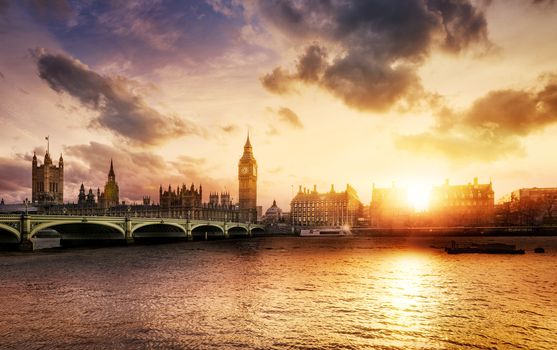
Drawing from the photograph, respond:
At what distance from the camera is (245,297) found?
24.5 metres

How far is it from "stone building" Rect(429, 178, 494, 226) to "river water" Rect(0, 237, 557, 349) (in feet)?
432

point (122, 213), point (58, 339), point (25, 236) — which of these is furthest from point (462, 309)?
point (122, 213)

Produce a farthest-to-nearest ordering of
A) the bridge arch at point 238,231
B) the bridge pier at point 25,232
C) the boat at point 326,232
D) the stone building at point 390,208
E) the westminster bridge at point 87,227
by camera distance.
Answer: the stone building at point 390,208, the boat at point 326,232, the bridge arch at point 238,231, the westminster bridge at point 87,227, the bridge pier at point 25,232

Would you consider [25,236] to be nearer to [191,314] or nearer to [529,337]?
[191,314]

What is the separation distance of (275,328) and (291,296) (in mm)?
7799

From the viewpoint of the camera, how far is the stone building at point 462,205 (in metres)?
159

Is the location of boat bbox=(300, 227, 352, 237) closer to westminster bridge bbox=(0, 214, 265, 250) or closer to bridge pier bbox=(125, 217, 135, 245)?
westminster bridge bbox=(0, 214, 265, 250)

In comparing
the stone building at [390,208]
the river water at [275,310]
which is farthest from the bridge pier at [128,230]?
the stone building at [390,208]

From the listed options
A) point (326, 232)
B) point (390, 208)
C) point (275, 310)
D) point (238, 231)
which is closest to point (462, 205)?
point (390, 208)

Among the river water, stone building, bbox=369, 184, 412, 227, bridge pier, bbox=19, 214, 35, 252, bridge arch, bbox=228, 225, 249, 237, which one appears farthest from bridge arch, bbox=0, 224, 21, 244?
stone building, bbox=369, 184, 412, 227

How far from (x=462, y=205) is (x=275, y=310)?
16213 centimetres

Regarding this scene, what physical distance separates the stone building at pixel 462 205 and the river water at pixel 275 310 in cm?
13177

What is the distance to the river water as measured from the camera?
Answer: 51.1 ft

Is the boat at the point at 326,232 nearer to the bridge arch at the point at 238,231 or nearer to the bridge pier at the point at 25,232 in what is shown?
the bridge arch at the point at 238,231
